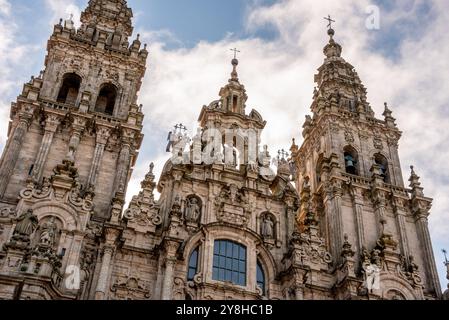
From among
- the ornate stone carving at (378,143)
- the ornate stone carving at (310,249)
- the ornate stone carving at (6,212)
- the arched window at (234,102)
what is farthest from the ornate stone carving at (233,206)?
the ornate stone carving at (378,143)

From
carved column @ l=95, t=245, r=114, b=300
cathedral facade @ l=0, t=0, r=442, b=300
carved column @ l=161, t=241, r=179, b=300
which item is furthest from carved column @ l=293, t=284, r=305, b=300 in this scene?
carved column @ l=95, t=245, r=114, b=300

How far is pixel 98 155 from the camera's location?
79.6 feet

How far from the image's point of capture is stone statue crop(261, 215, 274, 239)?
24375 mm

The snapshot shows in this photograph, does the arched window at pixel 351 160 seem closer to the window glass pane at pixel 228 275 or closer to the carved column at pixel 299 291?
the carved column at pixel 299 291

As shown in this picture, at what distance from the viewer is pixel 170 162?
25.6 m

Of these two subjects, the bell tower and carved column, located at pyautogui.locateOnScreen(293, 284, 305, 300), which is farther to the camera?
the bell tower

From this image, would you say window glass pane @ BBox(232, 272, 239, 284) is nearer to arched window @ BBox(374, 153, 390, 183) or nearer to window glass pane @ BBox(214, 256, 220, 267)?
window glass pane @ BBox(214, 256, 220, 267)

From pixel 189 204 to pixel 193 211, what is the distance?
18.2 inches

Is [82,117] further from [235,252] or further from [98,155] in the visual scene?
[235,252]

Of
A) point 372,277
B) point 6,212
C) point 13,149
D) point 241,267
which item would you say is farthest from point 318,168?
point 6,212

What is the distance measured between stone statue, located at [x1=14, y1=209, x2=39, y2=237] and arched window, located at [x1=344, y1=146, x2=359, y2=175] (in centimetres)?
1640

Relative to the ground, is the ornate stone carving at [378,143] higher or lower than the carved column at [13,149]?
higher

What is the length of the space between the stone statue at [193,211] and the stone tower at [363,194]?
6164mm

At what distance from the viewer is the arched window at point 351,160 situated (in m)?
29.9
